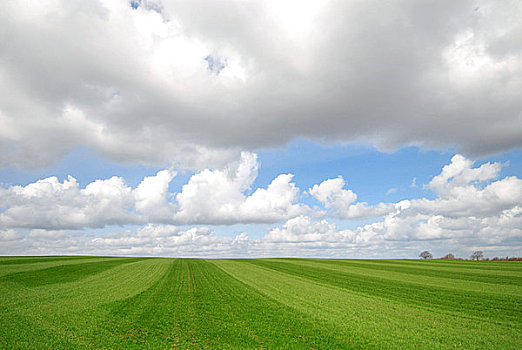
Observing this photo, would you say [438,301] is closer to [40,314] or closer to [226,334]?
[226,334]

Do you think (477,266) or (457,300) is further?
(477,266)

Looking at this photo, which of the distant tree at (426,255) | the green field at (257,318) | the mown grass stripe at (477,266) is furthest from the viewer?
the distant tree at (426,255)

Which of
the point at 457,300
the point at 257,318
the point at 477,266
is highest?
the point at 477,266

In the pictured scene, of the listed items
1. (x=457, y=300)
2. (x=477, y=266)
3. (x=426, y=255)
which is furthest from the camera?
(x=426, y=255)

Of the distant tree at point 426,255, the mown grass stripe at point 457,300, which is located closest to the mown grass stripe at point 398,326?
the mown grass stripe at point 457,300

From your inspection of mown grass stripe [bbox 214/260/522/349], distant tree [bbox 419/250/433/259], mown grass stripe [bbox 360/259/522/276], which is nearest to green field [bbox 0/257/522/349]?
mown grass stripe [bbox 214/260/522/349]

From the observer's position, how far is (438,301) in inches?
903

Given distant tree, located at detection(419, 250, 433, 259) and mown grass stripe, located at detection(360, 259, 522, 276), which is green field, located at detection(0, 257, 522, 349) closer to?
mown grass stripe, located at detection(360, 259, 522, 276)

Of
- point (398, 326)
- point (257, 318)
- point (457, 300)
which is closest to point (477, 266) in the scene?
point (457, 300)

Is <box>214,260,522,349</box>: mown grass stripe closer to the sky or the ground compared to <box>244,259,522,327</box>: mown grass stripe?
closer to the ground

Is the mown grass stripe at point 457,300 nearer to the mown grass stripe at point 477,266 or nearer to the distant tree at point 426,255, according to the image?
the mown grass stripe at point 477,266

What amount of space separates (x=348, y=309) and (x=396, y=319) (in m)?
3.23

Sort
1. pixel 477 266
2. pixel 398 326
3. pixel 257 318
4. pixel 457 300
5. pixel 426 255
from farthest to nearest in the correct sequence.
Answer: pixel 426 255 → pixel 477 266 → pixel 457 300 → pixel 257 318 → pixel 398 326

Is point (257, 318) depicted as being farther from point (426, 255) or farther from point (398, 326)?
point (426, 255)
